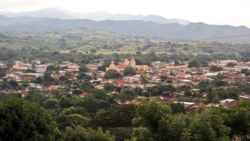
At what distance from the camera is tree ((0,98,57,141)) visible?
33.9 ft

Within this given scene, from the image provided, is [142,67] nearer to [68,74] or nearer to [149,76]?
[149,76]

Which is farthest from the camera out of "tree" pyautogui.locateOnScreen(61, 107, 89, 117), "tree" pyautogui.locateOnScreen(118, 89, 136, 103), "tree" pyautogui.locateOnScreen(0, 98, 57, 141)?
"tree" pyautogui.locateOnScreen(118, 89, 136, 103)

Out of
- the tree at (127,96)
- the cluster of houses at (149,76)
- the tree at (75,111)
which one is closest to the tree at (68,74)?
the cluster of houses at (149,76)

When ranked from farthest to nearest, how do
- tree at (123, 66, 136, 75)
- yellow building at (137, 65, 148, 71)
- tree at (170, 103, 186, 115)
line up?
yellow building at (137, 65, 148, 71) → tree at (123, 66, 136, 75) → tree at (170, 103, 186, 115)

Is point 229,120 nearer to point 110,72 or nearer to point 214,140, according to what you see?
point 214,140

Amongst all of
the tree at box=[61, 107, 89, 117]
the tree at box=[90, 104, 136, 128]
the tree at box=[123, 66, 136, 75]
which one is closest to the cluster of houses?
the tree at box=[123, 66, 136, 75]

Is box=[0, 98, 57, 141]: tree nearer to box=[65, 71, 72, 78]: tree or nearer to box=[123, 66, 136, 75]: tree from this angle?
box=[65, 71, 72, 78]: tree

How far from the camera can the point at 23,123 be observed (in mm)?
10719

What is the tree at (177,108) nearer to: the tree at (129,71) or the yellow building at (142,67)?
the tree at (129,71)

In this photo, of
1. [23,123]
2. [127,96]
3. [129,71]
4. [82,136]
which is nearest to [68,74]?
[129,71]

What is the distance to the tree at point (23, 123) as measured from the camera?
1034cm

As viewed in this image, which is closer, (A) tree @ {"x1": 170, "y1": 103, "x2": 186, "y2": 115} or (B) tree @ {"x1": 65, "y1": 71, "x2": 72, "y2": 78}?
(A) tree @ {"x1": 170, "y1": 103, "x2": 186, "y2": 115}

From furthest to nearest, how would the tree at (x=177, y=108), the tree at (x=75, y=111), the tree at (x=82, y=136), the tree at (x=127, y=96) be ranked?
the tree at (x=127, y=96)
the tree at (x=75, y=111)
the tree at (x=177, y=108)
the tree at (x=82, y=136)

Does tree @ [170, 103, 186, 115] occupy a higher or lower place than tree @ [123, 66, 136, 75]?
higher
